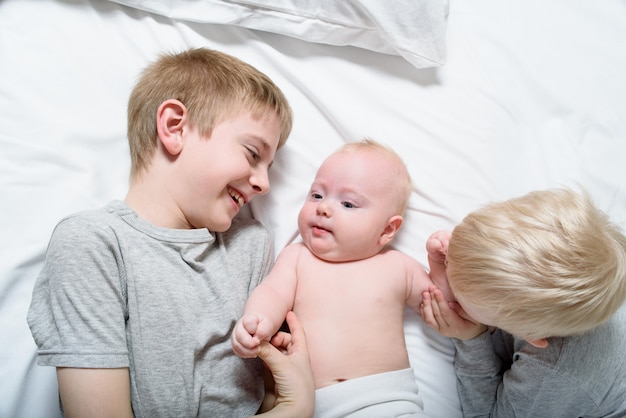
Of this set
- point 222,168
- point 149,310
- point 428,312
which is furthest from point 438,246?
point 149,310

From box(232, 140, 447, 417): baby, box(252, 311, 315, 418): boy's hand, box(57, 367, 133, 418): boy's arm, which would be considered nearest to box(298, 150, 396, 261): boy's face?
box(232, 140, 447, 417): baby

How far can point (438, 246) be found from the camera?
1190mm

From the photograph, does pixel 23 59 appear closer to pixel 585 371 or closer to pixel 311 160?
pixel 311 160

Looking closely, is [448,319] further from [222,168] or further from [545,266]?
[222,168]

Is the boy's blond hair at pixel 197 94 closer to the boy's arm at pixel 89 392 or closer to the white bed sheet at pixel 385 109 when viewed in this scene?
the white bed sheet at pixel 385 109

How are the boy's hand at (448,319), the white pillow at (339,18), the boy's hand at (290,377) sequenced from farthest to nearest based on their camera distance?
the white pillow at (339,18) < the boy's hand at (448,319) < the boy's hand at (290,377)

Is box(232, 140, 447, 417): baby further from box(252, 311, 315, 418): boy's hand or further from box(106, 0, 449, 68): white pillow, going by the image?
box(106, 0, 449, 68): white pillow

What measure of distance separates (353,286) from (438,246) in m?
0.21

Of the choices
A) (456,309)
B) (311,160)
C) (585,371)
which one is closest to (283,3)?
(311,160)

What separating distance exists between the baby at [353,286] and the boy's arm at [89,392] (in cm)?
29

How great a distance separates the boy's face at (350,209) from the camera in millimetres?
1197

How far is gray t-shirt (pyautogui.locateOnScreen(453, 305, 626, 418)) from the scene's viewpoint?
3.60 ft

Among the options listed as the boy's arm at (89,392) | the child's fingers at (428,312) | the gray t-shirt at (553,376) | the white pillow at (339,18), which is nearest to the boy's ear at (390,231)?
the child's fingers at (428,312)

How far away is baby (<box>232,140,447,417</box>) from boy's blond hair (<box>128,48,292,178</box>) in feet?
0.73
